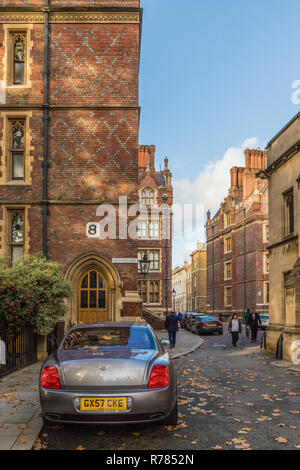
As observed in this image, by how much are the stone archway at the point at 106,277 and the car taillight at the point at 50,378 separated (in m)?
11.9

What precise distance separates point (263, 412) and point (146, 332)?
2309 millimetres

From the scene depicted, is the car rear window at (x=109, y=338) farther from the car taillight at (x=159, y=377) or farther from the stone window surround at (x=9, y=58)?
the stone window surround at (x=9, y=58)

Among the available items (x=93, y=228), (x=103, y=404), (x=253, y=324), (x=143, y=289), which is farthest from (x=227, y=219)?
(x=103, y=404)

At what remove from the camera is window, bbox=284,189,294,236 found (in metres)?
16.7

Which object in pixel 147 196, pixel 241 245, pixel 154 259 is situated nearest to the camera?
pixel 154 259

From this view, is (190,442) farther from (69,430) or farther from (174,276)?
(174,276)

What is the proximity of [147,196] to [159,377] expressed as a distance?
38467 millimetres

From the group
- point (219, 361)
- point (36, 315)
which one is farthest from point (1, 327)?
point (219, 361)

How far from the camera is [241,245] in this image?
4984cm

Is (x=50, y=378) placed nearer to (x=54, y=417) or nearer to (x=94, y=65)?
(x=54, y=417)

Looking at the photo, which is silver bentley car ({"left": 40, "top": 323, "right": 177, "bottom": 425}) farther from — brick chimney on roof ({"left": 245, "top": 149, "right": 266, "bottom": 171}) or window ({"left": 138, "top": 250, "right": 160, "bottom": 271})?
brick chimney on roof ({"left": 245, "top": 149, "right": 266, "bottom": 171})

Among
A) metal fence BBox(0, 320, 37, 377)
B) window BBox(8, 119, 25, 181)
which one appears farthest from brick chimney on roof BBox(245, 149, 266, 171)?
metal fence BBox(0, 320, 37, 377)

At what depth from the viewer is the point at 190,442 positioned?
5.44 metres

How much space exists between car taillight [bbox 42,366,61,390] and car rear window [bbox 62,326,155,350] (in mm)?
656
